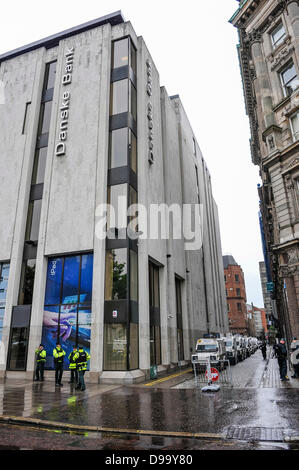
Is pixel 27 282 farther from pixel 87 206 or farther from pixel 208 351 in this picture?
pixel 208 351

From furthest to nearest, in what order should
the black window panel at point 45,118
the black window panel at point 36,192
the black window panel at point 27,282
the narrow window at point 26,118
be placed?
the narrow window at point 26,118 < the black window panel at point 45,118 < the black window panel at point 36,192 < the black window panel at point 27,282

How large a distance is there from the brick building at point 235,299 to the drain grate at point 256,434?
85813 millimetres

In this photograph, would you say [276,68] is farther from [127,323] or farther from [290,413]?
[290,413]

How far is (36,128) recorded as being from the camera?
25234 mm

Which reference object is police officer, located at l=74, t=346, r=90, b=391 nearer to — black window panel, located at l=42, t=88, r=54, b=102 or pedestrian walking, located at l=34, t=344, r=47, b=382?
pedestrian walking, located at l=34, t=344, r=47, b=382

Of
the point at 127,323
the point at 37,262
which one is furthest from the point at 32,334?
the point at 127,323

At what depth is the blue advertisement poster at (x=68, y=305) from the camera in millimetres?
19125

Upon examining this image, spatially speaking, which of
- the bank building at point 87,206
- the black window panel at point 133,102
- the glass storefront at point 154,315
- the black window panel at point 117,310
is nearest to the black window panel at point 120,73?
the bank building at point 87,206

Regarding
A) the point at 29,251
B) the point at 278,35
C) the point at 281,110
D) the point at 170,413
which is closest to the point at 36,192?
the point at 29,251

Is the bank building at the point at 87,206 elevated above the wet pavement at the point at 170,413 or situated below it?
above

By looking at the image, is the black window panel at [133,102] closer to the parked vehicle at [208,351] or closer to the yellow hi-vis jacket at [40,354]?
the yellow hi-vis jacket at [40,354]

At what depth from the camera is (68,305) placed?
19.9 m

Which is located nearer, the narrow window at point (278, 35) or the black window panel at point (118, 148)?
the black window panel at point (118, 148)

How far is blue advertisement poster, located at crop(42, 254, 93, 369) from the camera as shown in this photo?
19.1m
